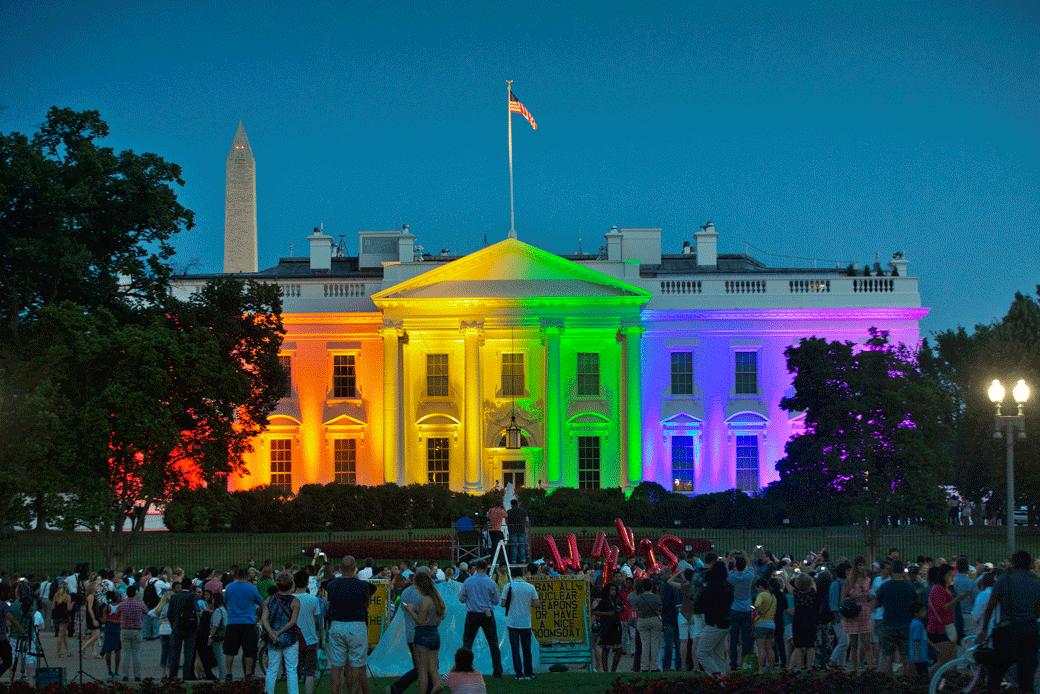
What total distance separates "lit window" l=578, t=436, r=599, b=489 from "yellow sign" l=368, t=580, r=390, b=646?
30671mm

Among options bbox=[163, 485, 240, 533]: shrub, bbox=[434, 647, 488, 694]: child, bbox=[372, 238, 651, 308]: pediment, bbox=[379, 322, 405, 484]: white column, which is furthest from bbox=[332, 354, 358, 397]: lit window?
bbox=[434, 647, 488, 694]: child

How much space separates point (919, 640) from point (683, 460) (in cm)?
3454

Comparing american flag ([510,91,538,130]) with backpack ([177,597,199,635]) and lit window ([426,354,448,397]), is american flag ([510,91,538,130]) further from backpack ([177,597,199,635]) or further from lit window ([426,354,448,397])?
backpack ([177,597,199,635])

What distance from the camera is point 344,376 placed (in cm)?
5116

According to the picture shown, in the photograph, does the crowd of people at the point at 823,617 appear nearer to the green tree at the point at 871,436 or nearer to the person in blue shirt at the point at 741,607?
the person in blue shirt at the point at 741,607

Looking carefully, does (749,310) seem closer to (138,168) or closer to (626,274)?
(626,274)

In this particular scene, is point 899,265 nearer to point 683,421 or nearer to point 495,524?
point 683,421

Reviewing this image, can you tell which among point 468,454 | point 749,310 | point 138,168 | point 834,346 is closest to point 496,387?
point 468,454

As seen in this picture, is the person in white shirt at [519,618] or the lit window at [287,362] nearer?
the person in white shirt at [519,618]

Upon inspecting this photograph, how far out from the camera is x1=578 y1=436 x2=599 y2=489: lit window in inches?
1932

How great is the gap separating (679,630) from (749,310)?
111 feet

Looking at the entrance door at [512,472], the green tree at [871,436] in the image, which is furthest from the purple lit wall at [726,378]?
the green tree at [871,436]

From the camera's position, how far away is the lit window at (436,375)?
49.9 m

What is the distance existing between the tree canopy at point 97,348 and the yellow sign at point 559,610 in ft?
57.7
